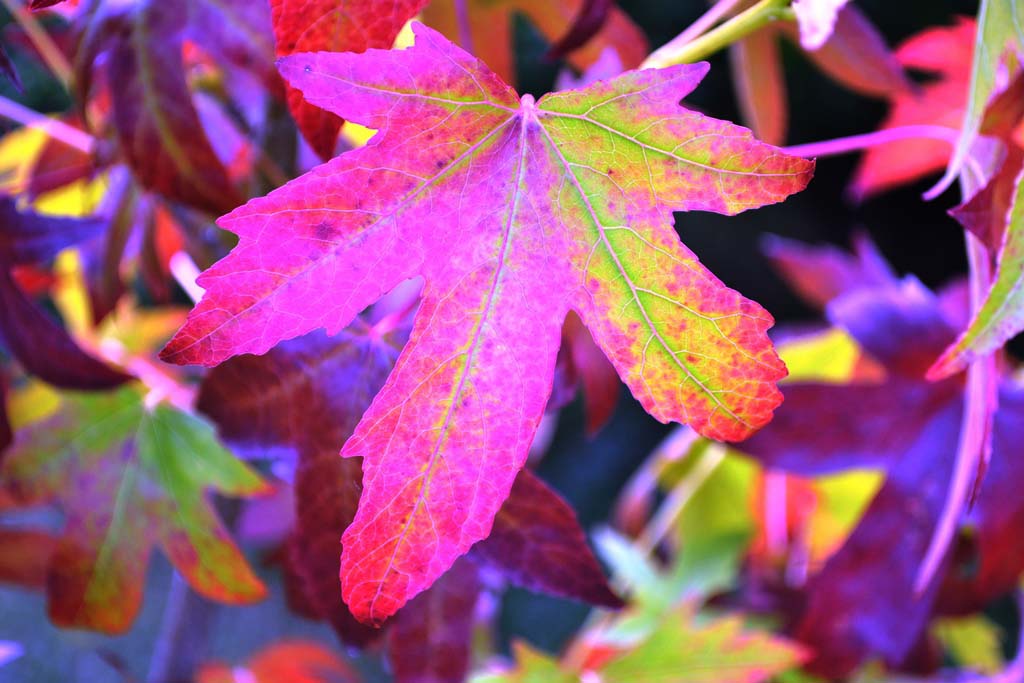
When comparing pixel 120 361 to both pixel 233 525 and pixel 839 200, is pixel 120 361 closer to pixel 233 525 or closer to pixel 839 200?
pixel 233 525

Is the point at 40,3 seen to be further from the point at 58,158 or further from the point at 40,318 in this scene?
the point at 58,158

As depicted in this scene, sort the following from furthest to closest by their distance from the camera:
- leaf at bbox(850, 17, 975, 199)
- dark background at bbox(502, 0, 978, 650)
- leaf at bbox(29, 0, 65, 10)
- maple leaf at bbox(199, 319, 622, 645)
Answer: dark background at bbox(502, 0, 978, 650)
leaf at bbox(850, 17, 975, 199)
maple leaf at bbox(199, 319, 622, 645)
leaf at bbox(29, 0, 65, 10)

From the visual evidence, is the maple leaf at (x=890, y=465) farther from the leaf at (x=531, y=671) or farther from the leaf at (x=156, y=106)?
the leaf at (x=156, y=106)

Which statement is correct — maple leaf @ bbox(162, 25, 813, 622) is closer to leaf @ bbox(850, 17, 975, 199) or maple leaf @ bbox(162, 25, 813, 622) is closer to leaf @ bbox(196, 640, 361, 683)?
leaf @ bbox(850, 17, 975, 199)

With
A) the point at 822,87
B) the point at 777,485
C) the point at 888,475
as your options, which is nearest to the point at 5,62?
the point at 888,475

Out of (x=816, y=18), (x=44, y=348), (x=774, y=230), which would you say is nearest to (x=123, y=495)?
(x=44, y=348)

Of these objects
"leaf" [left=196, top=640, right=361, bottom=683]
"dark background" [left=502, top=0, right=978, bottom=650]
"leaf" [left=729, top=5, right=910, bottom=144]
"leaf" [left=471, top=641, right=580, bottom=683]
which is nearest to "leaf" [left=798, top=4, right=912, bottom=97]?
"leaf" [left=729, top=5, right=910, bottom=144]
